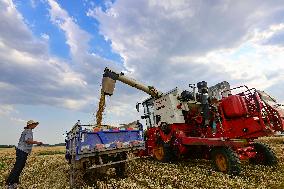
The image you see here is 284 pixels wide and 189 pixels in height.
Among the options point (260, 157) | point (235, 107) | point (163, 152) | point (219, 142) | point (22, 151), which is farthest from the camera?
point (163, 152)

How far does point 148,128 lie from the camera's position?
14.7 metres

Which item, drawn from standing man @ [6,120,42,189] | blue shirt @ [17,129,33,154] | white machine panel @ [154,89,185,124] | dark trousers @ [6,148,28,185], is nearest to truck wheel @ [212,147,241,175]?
white machine panel @ [154,89,185,124]

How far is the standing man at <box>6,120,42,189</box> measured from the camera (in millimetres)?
8883

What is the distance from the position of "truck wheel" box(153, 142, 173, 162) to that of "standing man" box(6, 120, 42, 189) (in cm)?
562

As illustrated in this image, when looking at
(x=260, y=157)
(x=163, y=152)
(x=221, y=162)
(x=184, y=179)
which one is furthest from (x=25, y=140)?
(x=260, y=157)

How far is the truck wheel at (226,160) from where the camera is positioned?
8.91m

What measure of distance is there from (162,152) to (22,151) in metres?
6.23

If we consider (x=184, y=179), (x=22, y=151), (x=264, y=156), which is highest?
(x=22, y=151)

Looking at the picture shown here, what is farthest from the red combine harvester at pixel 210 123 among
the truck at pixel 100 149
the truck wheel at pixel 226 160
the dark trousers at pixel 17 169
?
the dark trousers at pixel 17 169

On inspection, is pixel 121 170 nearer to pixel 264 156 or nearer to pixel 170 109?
pixel 170 109

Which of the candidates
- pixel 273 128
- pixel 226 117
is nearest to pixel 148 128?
pixel 226 117

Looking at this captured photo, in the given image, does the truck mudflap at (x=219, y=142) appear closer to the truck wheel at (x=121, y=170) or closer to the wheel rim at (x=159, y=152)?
the wheel rim at (x=159, y=152)

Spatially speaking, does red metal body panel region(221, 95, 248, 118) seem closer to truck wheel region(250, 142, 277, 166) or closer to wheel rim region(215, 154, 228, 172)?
wheel rim region(215, 154, 228, 172)

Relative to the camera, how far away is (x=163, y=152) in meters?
12.9
